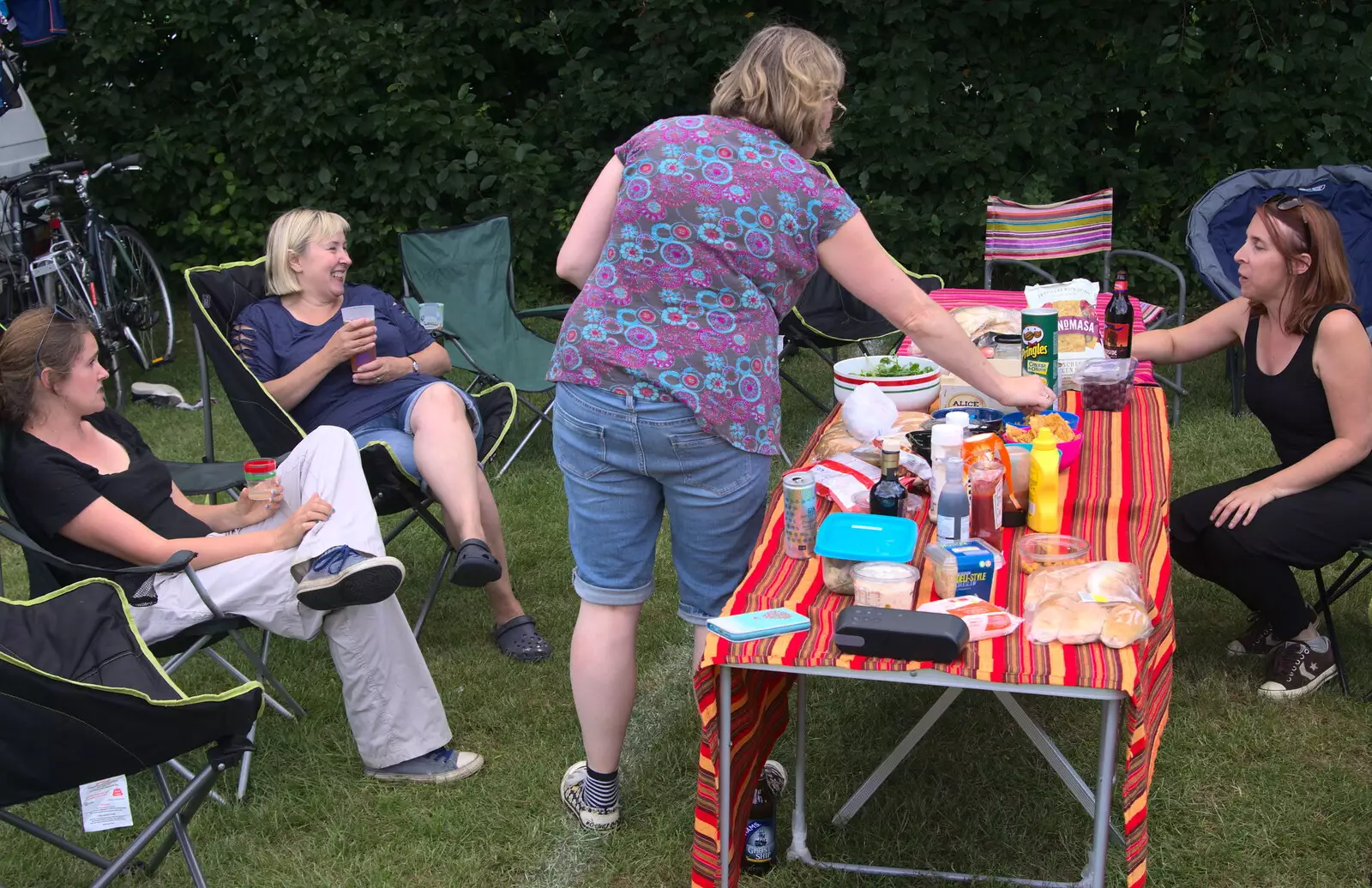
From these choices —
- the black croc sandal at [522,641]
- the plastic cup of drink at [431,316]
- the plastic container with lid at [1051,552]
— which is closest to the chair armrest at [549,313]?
the plastic cup of drink at [431,316]

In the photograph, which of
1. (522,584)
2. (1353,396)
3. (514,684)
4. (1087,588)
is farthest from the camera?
(522,584)

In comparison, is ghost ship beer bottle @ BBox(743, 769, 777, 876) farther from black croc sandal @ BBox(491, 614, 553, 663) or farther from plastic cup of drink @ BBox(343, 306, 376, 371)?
plastic cup of drink @ BBox(343, 306, 376, 371)

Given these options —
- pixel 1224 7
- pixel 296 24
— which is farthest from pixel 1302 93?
pixel 296 24

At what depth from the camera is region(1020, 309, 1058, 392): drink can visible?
9.66 feet

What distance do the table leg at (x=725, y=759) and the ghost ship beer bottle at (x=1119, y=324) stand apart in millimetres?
1614

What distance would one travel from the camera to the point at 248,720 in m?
2.32

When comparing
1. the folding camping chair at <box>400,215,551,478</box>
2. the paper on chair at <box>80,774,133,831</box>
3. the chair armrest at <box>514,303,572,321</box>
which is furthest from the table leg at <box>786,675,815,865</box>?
the folding camping chair at <box>400,215,551,478</box>

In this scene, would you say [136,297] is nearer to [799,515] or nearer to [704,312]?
[704,312]

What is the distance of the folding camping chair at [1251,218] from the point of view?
15.8 ft

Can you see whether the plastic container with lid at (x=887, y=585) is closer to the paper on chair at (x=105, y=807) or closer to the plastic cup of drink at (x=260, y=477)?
the paper on chair at (x=105, y=807)

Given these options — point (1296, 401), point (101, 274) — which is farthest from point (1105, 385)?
point (101, 274)

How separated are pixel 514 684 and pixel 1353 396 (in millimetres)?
2121

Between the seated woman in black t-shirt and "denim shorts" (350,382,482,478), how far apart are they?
1.72 ft

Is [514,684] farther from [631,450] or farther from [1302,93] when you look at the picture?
[1302,93]
